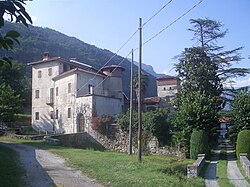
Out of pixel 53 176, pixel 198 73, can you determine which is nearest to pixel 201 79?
pixel 198 73

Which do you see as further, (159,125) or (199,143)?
(159,125)

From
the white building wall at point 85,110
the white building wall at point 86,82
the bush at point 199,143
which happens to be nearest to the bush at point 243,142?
the bush at point 199,143

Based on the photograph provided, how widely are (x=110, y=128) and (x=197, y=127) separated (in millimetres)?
12799

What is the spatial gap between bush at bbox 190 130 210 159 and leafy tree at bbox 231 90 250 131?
9.78 feet

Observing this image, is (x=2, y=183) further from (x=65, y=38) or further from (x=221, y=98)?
(x=65, y=38)

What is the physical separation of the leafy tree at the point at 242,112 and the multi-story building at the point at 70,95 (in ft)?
56.4

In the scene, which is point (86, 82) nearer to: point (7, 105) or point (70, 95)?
point (70, 95)

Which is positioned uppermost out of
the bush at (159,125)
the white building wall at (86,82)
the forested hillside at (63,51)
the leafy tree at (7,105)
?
the forested hillside at (63,51)

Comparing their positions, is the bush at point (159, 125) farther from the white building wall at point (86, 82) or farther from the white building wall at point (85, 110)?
the white building wall at point (86, 82)

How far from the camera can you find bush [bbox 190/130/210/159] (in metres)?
26.0

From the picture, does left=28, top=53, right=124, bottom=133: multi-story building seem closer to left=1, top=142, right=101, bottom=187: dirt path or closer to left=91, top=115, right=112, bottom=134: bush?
left=91, top=115, right=112, bottom=134: bush

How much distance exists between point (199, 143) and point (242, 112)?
13.8 ft

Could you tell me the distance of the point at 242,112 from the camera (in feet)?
87.2

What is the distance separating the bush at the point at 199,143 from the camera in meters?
26.0
